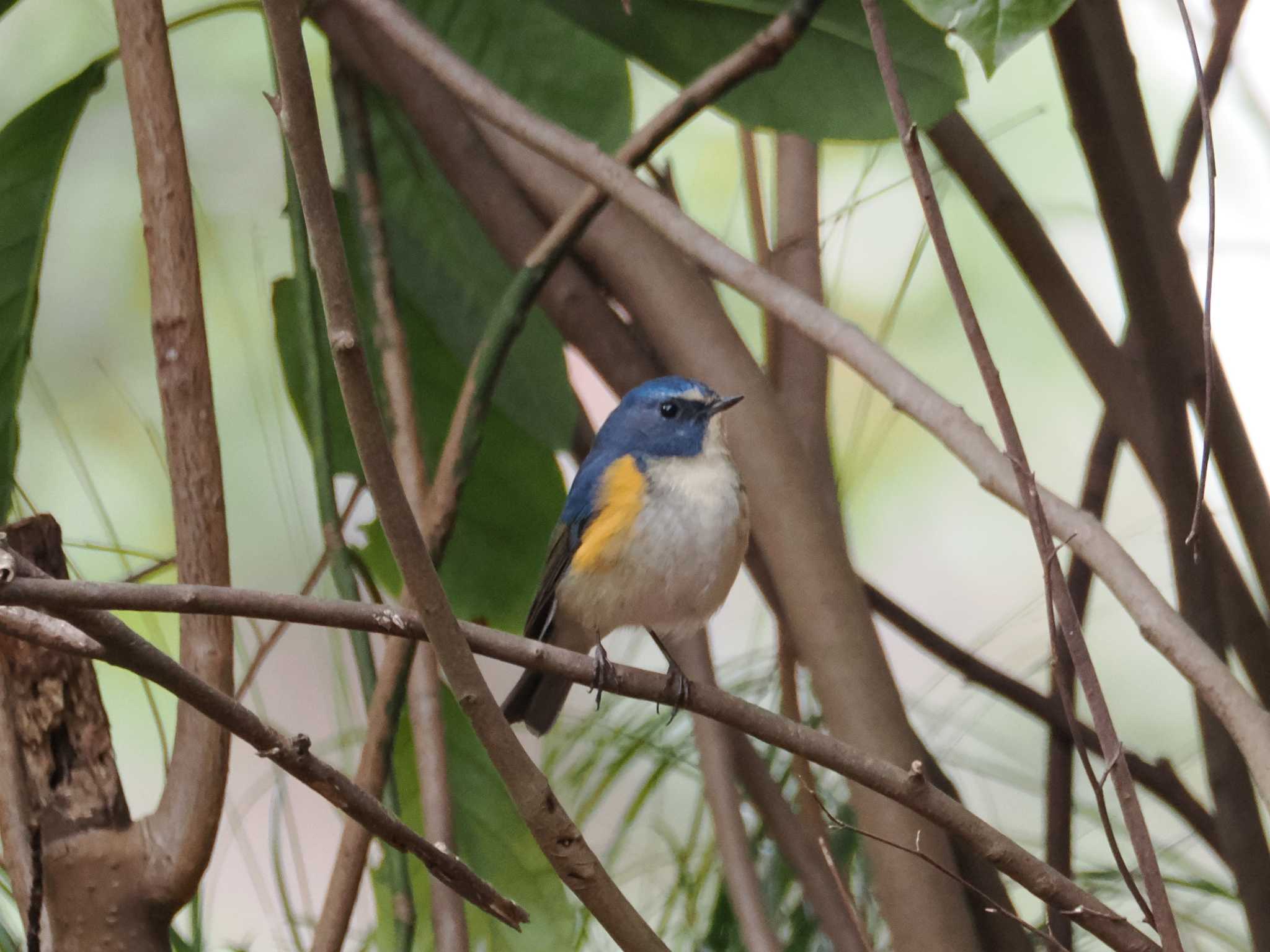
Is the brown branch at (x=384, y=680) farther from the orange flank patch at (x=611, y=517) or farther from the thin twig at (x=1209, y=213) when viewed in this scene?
the thin twig at (x=1209, y=213)

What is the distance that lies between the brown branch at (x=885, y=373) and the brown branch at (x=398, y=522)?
39cm

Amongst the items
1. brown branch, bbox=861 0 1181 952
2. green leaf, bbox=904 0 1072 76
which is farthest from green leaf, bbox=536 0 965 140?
brown branch, bbox=861 0 1181 952

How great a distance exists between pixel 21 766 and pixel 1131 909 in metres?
1.64

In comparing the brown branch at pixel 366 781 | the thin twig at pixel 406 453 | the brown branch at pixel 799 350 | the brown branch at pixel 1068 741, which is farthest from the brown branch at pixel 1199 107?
the brown branch at pixel 366 781

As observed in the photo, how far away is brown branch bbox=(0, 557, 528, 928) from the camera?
29.6 inches

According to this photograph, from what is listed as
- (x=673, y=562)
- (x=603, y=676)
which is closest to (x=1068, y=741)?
(x=673, y=562)

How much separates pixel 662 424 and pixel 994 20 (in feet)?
2.71

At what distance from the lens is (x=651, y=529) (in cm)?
167

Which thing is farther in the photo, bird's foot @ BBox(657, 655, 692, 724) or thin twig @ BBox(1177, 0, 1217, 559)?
bird's foot @ BBox(657, 655, 692, 724)

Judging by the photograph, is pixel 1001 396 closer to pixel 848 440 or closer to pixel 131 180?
pixel 848 440

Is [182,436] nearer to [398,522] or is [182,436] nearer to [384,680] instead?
[384,680]

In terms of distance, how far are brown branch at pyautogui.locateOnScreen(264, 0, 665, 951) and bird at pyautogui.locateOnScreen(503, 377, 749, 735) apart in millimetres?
672

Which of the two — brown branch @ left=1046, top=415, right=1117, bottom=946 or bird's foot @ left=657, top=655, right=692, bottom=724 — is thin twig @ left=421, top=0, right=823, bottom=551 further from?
brown branch @ left=1046, top=415, right=1117, bottom=946

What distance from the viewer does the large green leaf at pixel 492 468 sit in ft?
5.75
